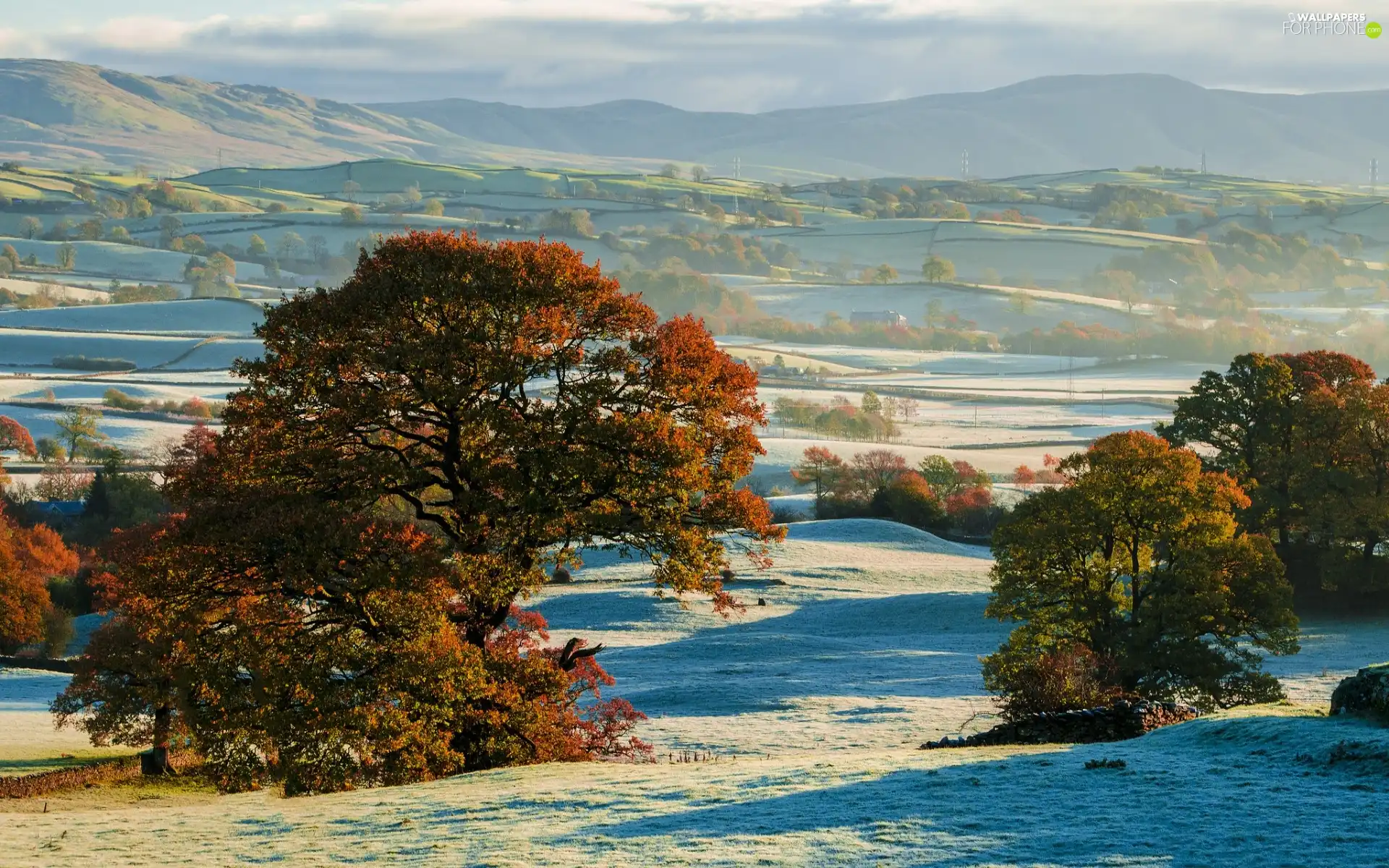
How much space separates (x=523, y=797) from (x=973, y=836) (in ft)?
26.4

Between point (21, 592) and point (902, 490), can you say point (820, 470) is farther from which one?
point (21, 592)

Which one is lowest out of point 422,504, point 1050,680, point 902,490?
point 902,490

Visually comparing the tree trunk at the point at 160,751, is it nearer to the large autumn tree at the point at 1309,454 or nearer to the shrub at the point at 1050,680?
the shrub at the point at 1050,680

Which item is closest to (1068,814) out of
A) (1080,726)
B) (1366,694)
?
(1366,694)

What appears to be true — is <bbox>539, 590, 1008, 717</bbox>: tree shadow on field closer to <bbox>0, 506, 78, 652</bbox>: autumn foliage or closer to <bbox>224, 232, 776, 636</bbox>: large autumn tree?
<bbox>224, 232, 776, 636</bbox>: large autumn tree

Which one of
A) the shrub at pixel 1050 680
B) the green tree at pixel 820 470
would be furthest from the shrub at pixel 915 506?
the shrub at pixel 1050 680

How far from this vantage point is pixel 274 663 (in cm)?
2823

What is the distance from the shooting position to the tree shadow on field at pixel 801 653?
51500 millimetres

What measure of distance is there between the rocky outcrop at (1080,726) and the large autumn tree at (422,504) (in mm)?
7032

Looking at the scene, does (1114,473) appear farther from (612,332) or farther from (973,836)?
(973,836)

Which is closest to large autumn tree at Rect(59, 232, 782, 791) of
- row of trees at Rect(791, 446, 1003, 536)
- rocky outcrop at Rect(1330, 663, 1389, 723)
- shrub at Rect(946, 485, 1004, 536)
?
rocky outcrop at Rect(1330, 663, 1389, 723)

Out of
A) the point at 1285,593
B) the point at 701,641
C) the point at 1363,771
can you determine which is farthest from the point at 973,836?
the point at 701,641

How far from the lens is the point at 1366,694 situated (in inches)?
1015

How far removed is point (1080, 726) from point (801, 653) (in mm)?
29715
